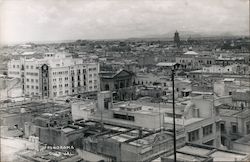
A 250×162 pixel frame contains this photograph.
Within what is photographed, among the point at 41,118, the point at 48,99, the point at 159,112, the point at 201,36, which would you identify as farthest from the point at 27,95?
the point at 201,36

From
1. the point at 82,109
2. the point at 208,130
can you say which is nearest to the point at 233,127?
the point at 208,130

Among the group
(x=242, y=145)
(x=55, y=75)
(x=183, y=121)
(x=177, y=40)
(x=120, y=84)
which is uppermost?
(x=177, y=40)

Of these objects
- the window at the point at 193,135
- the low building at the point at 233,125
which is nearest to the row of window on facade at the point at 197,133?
the window at the point at 193,135

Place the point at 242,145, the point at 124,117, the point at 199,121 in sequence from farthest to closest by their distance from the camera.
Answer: the point at 124,117 → the point at 199,121 → the point at 242,145

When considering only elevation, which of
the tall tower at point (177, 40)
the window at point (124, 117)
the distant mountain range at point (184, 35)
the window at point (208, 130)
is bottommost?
the window at point (208, 130)

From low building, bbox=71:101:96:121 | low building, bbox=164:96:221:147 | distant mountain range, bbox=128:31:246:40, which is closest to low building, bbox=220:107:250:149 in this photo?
low building, bbox=164:96:221:147

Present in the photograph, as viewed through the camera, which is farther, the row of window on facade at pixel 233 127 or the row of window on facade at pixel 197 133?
the row of window on facade at pixel 233 127

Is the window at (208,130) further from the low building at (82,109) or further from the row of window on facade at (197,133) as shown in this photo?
the low building at (82,109)

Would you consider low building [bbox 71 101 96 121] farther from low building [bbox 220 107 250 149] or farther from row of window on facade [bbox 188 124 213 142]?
low building [bbox 220 107 250 149]

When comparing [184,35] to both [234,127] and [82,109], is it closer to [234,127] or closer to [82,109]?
[234,127]

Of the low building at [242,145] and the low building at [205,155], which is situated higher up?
the low building at [205,155]
